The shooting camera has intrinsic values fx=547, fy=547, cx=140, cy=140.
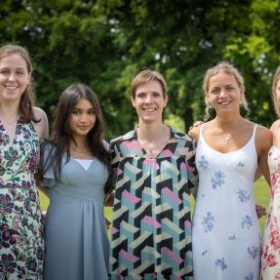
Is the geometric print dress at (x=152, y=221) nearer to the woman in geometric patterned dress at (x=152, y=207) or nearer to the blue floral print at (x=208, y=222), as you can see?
the woman in geometric patterned dress at (x=152, y=207)

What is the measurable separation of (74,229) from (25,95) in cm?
117

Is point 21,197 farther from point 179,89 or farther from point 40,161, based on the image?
point 179,89

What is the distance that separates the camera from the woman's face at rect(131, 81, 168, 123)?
4461 mm

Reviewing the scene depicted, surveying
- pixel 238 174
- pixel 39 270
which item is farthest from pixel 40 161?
pixel 238 174

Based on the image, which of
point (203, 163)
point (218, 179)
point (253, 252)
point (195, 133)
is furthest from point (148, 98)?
point (253, 252)

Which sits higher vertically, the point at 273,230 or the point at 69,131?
the point at 69,131

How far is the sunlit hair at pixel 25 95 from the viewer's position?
14.3 ft

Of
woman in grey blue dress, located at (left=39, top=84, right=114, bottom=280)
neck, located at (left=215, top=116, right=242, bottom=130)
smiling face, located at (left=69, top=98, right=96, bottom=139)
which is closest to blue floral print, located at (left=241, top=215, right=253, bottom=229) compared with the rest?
neck, located at (left=215, top=116, right=242, bottom=130)

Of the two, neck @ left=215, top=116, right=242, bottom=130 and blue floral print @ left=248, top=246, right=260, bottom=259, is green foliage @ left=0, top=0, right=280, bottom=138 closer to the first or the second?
neck @ left=215, top=116, right=242, bottom=130

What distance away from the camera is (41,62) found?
2217 cm

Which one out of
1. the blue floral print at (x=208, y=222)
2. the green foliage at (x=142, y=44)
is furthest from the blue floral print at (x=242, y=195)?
the green foliage at (x=142, y=44)

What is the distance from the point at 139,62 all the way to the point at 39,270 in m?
16.9

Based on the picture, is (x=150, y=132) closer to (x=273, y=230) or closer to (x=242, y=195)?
(x=242, y=195)

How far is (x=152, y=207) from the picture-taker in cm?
431
